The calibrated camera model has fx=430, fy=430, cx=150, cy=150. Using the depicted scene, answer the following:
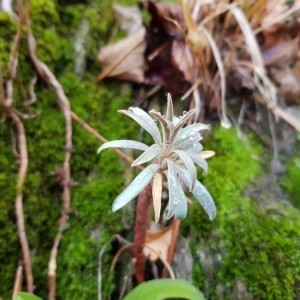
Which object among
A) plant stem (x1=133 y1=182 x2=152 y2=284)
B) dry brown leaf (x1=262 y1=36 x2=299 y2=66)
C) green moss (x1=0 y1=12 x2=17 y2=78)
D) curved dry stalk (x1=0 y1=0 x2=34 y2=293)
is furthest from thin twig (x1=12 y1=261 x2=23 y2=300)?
dry brown leaf (x1=262 y1=36 x2=299 y2=66)

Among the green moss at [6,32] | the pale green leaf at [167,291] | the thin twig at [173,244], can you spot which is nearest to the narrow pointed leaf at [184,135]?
the pale green leaf at [167,291]

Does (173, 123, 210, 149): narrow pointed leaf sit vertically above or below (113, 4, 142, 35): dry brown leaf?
below

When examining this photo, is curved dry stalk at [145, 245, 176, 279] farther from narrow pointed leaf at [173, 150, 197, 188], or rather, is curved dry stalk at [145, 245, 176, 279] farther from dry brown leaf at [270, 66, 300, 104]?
dry brown leaf at [270, 66, 300, 104]

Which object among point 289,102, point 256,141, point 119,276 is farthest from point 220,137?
point 119,276

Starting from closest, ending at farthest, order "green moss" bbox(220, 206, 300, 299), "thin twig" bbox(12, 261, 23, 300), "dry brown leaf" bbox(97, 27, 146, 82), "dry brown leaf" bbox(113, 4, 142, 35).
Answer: "green moss" bbox(220, 206, 300, 299), "thin twig" bbox(12, 261, 23, 300), "dry brown leaf" bbox(97, 27, 146, 82), "dry brown leaf" bbox(113, 4, 142, 35)

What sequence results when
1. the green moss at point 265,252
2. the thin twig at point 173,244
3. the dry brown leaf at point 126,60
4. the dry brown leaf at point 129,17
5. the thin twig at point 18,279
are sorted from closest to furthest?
1. the green moss at point 265,252
2. the thin twig at point 18,279
3. the thin twig at point 173,244
4. the dry brown leaf at point 126,60
5. the dry brown leaf at point 129,17

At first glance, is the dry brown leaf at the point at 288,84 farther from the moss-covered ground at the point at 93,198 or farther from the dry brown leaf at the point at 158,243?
the dry brown leaf at the point at 158,243

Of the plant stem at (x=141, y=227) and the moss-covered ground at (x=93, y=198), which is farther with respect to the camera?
the moss-covered ground at (x=93, y=198)

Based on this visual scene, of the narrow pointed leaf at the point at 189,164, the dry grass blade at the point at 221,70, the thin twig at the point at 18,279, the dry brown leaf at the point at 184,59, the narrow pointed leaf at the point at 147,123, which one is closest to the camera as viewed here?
the narrow pointed leaf at the point at 189,164
